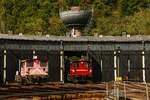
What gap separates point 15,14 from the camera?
371ft

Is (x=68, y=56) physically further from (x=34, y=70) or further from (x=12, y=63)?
(x=34, y=70)

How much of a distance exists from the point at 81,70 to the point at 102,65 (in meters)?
6.42

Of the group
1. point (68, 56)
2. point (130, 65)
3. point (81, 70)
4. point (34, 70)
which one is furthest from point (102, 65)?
point (34, 70)

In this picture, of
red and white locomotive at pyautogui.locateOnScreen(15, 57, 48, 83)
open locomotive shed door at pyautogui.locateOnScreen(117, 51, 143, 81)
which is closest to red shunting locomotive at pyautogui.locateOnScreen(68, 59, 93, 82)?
red and white locomotive at pyautogui.locateOnScreen(15, 57, 48, 83)

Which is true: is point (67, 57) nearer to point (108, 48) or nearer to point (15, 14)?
point (108, 48)

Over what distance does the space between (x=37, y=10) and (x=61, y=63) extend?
65.2m

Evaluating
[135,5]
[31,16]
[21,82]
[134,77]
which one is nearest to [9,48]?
[21,82]

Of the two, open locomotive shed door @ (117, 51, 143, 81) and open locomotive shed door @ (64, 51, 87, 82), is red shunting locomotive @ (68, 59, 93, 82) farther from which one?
open locomotive shed door @ (117, 51, 143, 81)

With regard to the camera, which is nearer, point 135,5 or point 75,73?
point 75,73

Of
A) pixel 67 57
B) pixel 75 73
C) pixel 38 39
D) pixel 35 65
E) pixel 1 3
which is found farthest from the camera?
pixel 1 3

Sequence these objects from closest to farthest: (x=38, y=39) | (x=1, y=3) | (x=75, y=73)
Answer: (x=75, y=73), (x=38, y=39), (x=1, y=3)

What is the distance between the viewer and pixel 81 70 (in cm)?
4628

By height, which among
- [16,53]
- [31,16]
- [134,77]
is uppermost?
[31,16]

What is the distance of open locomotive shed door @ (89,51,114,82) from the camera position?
51.7m
